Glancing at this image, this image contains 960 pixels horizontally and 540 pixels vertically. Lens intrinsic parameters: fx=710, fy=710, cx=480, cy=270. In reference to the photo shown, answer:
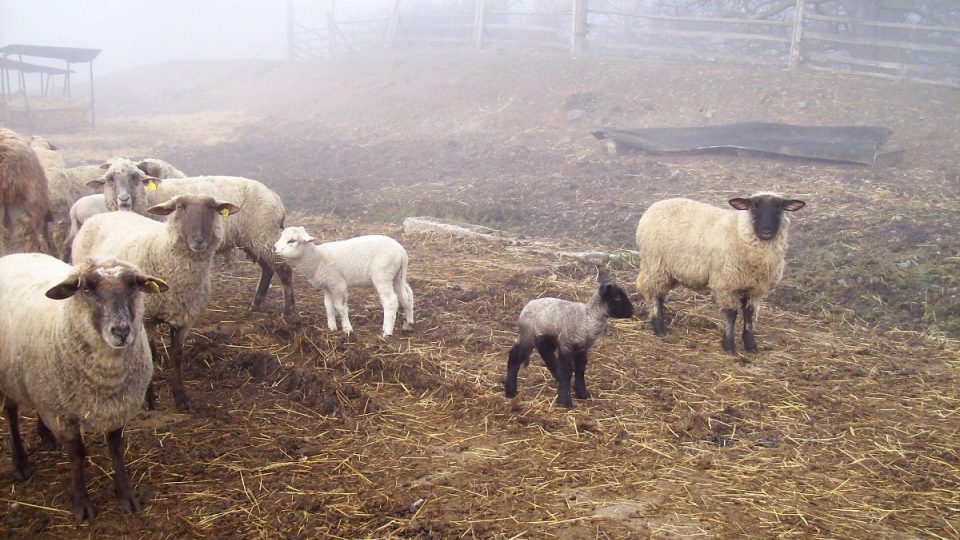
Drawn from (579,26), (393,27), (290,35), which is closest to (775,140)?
(579,26)

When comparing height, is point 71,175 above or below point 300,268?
above

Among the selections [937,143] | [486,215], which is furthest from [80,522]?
[937,143]

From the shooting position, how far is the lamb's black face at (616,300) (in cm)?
519

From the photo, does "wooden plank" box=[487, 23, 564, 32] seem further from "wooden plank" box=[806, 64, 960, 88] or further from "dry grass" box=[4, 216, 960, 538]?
"dry grass" box=[4, 216, 960, 538]

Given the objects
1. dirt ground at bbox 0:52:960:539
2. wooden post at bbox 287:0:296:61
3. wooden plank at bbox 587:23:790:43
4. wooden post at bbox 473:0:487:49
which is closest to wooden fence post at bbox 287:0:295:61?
wooden post at bbox 287:0:296:61

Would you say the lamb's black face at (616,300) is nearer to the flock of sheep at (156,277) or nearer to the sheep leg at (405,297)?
the flock of sheep at (156,277)

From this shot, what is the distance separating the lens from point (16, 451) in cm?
443

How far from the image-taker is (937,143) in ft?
46.2

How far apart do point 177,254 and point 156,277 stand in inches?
23.7

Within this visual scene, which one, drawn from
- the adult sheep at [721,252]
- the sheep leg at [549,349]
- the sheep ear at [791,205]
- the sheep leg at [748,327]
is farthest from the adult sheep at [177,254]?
the sheep ear at [791,205]

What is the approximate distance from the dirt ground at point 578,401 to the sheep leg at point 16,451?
14cm

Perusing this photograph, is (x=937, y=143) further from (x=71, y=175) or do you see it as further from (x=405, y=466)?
(x=71, y=175)

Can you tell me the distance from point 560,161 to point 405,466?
38.0ft

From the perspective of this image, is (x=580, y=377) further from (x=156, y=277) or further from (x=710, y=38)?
(x=710, y=38)
